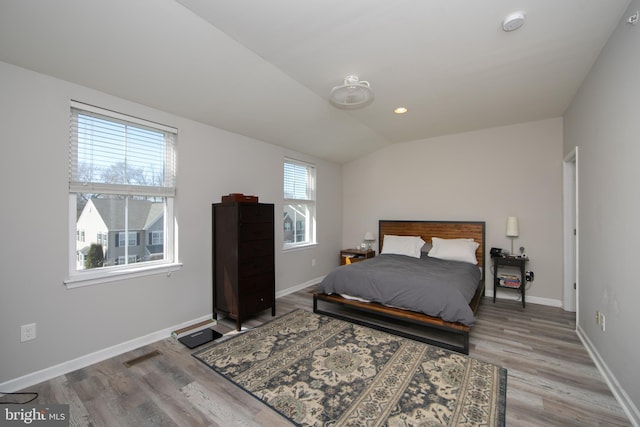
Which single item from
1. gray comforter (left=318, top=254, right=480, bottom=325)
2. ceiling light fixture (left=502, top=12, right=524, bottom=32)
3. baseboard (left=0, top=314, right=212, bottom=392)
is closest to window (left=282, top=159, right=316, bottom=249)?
gray comforter (left=318, top=254, right=480, bottom=325)

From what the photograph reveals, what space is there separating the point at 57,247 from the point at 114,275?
1.57ft

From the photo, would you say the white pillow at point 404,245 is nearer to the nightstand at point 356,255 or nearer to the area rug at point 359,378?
the nightstand at point 356,255

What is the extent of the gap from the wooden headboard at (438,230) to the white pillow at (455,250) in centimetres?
15

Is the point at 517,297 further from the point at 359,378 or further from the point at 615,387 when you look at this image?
the point at 359,378

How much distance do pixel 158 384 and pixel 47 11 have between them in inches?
103

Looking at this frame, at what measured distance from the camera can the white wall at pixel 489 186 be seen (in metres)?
3.88

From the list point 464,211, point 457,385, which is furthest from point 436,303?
point 464,211

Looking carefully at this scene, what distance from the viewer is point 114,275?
2.51 metres

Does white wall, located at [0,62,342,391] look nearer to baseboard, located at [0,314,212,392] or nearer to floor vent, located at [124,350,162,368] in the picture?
baseboard, located at [0,314,212,392]

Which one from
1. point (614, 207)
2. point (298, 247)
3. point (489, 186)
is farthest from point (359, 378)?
point (489, 186)

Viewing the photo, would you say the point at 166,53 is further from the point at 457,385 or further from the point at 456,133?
the point at 456,133

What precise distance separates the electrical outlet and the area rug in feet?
4.05

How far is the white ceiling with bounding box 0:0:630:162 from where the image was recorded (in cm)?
182

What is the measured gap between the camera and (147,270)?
9.03 feet
